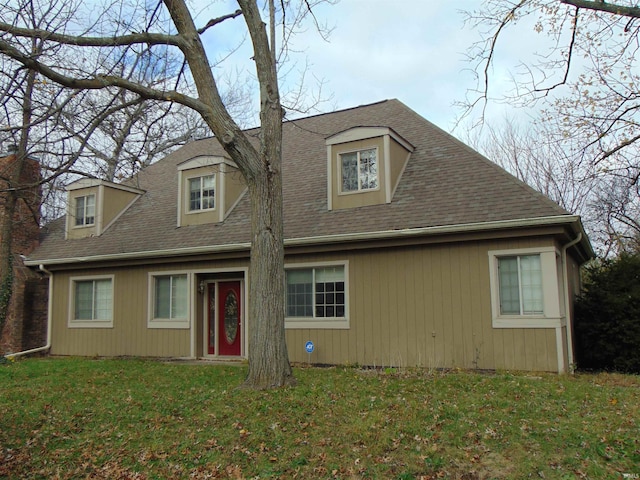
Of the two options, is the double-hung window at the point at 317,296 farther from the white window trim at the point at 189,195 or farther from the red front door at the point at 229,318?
the white window trim at the point at 189,195

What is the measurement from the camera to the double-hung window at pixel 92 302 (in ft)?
46.0

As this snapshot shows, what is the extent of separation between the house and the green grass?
1.52 m

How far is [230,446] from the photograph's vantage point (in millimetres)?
5660

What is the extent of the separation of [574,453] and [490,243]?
16.9ft

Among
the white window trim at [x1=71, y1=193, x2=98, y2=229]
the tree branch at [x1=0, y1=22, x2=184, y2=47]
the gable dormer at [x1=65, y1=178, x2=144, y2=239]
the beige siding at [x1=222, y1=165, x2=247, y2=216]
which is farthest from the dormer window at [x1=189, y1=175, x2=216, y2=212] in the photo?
the tree branch at [x1=0, y1=22, x2=184, y2=47]

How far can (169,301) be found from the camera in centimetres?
1321

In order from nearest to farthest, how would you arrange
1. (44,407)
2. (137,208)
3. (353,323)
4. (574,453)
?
(574,453) → (44,407) → (353,323) → (137,208)

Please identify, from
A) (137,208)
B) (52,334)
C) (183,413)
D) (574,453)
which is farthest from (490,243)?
(52,334)

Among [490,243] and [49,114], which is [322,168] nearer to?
[490,243]

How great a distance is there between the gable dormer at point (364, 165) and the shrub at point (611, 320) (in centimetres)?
454

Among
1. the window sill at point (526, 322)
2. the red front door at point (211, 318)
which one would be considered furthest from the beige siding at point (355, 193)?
the red front door at point (211, 318)

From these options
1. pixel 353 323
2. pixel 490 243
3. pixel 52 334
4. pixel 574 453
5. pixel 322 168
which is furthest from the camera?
pixel 52 334

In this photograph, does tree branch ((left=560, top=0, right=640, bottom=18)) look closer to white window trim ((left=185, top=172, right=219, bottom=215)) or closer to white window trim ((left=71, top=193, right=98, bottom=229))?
white window trim ((left=185, top=172, right=219, bottom=215))

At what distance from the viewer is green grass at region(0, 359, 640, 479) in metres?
4.97
